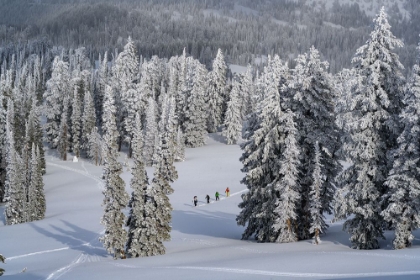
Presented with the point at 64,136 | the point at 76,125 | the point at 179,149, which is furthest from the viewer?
the point at 76,125

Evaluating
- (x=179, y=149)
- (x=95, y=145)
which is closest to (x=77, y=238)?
(x=179, y=149)

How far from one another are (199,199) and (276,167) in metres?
25.4

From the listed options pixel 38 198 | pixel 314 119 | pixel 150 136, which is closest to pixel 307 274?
pixel 314 119

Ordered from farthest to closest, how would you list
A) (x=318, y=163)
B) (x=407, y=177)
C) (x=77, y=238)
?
(x=77, y=238) < (x=318, y=163) < (x=407, y=177)

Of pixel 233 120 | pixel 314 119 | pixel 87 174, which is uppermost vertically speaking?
pixel 314 119

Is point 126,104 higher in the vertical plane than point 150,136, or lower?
higher

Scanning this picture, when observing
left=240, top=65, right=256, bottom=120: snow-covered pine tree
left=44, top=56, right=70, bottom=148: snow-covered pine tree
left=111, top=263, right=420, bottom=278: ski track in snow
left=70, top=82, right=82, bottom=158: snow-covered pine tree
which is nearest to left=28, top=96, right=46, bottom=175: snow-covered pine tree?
left=70, top=82, right=82, bottom=158: snow-covered pine tree

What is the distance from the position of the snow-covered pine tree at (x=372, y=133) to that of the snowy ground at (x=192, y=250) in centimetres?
176

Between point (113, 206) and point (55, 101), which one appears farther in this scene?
point (55, 101)

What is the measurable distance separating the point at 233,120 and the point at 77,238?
48192 millimetres

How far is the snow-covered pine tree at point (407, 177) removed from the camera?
2275 cm

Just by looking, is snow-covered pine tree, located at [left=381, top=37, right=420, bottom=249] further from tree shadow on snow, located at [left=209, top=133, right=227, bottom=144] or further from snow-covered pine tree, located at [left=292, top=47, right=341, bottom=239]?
tree shadow on snow, located at [left=209, top=133, right=227, bottom=144]

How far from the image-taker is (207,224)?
42312 mm

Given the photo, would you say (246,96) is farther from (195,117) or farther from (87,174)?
(87,174)
